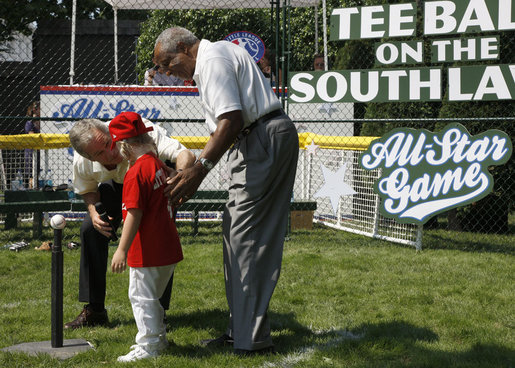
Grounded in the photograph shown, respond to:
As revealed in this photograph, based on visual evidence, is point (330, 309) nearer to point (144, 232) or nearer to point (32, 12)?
point (144, 232)

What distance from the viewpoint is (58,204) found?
755 cm

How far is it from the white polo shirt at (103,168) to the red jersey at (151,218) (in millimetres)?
487

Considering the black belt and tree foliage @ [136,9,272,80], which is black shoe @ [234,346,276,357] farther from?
tree foliage @ [136,9,272,80]

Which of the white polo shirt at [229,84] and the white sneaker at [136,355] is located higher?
the white polo shirt at [229,84]

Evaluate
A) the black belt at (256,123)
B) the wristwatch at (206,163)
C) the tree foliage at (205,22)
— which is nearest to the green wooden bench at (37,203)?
the black belt at (256,123)

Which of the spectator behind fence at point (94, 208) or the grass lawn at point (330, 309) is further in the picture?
the spectator behind fence at point (94, 208)

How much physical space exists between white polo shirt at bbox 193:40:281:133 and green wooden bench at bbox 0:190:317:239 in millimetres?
3948

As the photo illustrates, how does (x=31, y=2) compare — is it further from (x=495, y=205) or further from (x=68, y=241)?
(x=495, y=205)

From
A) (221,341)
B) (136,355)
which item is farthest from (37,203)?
(136,355)

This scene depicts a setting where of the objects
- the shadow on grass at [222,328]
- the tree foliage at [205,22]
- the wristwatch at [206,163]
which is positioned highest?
the tree foliage at [205,22]

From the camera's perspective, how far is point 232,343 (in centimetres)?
388

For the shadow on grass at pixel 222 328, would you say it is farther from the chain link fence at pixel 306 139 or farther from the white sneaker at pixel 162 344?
the chain link fence at pixel 306 139

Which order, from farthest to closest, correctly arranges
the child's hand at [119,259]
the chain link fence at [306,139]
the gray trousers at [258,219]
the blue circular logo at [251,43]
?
the blue circular logo at [251,43] < the chain link fence at [306,139] < the gray trousers at [258,219] < the child's hand at [119,259]

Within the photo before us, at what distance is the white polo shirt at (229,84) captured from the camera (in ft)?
10.7
